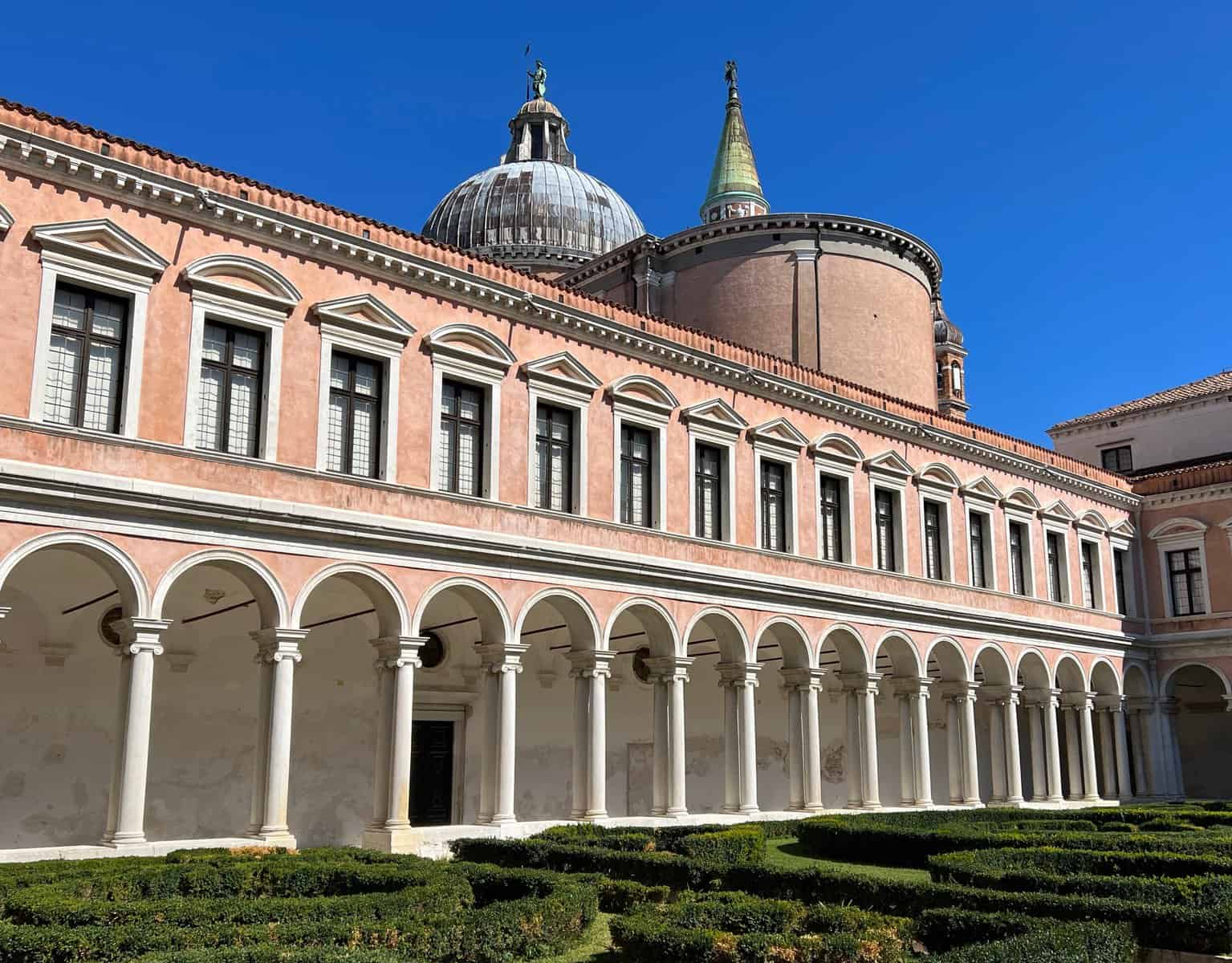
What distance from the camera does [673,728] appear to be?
23.9 metres

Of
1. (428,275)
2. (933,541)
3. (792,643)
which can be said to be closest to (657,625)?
(792,643)

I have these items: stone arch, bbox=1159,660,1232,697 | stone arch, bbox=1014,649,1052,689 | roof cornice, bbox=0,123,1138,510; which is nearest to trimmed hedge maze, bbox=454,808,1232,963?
roof cornice, bbox=0,123,1138,510

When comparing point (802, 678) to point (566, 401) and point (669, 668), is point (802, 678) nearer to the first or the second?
point (669, 668)

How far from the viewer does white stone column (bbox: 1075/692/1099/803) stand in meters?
34.9

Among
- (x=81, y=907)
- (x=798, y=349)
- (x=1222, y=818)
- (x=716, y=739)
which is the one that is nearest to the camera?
(x=81, y=907)

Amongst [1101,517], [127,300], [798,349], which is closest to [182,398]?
[127,300]

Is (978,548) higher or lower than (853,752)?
higher

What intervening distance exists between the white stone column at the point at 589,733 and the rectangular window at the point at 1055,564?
716 inches

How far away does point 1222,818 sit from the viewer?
25047 mm

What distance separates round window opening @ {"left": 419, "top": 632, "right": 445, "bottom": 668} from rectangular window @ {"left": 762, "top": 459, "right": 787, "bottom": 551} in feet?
24.6

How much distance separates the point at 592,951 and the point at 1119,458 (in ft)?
134

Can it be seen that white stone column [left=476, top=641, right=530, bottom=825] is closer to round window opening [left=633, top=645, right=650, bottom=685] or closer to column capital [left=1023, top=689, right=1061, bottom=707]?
round window opening [left=633, top=645, right=650, bottom=685]

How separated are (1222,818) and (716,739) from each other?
11.0m

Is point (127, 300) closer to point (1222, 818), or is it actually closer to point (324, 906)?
point (324, 906)
